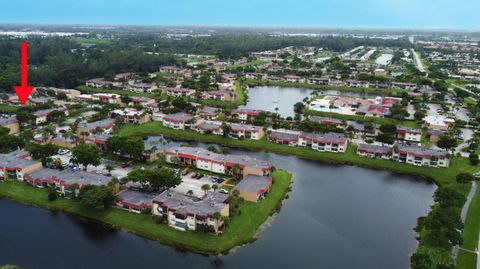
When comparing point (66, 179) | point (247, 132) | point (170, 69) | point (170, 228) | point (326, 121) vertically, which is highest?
point (170, 69)

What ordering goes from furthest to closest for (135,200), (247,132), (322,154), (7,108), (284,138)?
(7,108) → (247,132) → (284,138) → (322,154) → (135,200)

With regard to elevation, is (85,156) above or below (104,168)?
above

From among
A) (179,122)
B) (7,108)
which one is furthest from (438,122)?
(7,108)

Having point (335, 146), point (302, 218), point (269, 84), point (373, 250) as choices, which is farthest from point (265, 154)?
point (269, 84)

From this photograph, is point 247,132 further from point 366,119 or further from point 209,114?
point 366,119

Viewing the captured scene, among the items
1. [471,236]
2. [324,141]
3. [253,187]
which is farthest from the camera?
[324,141]

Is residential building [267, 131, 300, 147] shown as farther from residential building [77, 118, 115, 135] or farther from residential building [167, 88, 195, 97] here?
residential building [167, 88, 195, 97]

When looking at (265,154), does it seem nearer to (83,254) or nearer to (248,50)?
(83,254)

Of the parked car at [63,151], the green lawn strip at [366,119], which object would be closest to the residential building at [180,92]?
the green lawn strip at [366,119]
